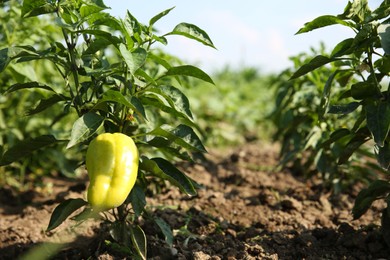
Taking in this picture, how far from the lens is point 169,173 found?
7.47 feet

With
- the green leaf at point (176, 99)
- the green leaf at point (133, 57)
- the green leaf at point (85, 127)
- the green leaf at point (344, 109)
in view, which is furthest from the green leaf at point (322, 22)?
the green leaf at point (85, 127)

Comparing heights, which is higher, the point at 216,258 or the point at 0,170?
the point at 216,258

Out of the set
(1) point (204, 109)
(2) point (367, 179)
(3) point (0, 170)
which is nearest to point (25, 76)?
(3) point (0, 170)

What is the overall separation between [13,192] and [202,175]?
1.51 meters

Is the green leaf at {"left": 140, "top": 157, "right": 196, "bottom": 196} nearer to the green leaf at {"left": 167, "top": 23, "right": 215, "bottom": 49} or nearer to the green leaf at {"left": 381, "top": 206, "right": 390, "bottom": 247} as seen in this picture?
the green leaf at {"left": 167, "top": 23, "right": 215, "bottom": 49}

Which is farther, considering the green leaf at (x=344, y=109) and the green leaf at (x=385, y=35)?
the green leaf at (x=344, y=109)

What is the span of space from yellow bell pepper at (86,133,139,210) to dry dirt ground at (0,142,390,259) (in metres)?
0.52

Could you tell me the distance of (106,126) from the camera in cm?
229

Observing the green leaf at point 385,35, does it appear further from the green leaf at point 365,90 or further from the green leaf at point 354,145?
the green leaf at point 354,145

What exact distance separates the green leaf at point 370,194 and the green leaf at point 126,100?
127 cm

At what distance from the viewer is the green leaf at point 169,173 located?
7.16 ft

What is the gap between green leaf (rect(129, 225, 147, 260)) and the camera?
2225 mm

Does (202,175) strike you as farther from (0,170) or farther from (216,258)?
(216,258)

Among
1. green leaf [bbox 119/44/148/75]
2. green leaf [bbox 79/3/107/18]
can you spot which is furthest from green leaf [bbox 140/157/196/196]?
green leaf [bbox 79/3/107/18]
